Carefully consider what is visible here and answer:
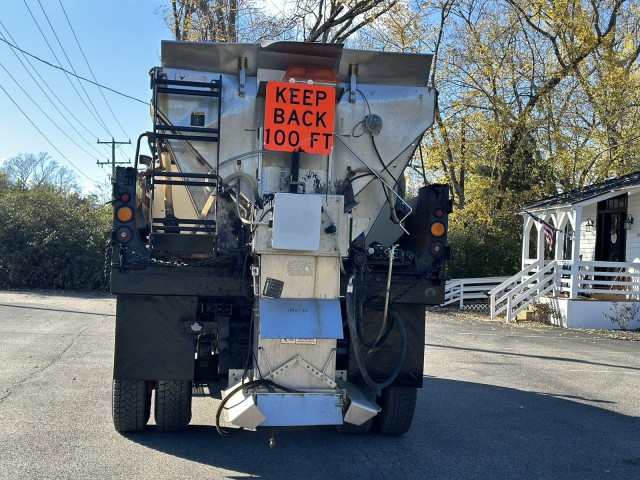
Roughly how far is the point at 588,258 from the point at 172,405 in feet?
61.9

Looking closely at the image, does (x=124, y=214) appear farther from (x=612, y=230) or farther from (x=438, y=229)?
(x=612, y=230)

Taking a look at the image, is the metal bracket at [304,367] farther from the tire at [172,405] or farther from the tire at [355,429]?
the tire at [355,429]

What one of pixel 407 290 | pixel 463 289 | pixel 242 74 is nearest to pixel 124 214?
pixel 242 74

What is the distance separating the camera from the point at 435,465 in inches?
210

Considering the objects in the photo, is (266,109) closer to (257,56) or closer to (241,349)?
(257,56)

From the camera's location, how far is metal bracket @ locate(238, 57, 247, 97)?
221 inches

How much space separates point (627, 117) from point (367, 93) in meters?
22.0

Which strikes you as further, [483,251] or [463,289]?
[483,251]

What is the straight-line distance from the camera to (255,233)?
5.01 meters

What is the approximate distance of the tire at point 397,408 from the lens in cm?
588

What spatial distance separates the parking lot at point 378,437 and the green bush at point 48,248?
1269 cm

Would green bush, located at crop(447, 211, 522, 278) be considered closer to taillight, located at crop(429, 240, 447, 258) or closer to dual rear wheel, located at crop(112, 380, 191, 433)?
taillight, located at crop(429, 240, 447, 258)

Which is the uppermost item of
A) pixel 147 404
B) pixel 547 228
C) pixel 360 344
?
pixel 547 228

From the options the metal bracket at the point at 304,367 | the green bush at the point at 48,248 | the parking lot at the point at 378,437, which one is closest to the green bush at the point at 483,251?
the green bush at the point at 48,248
